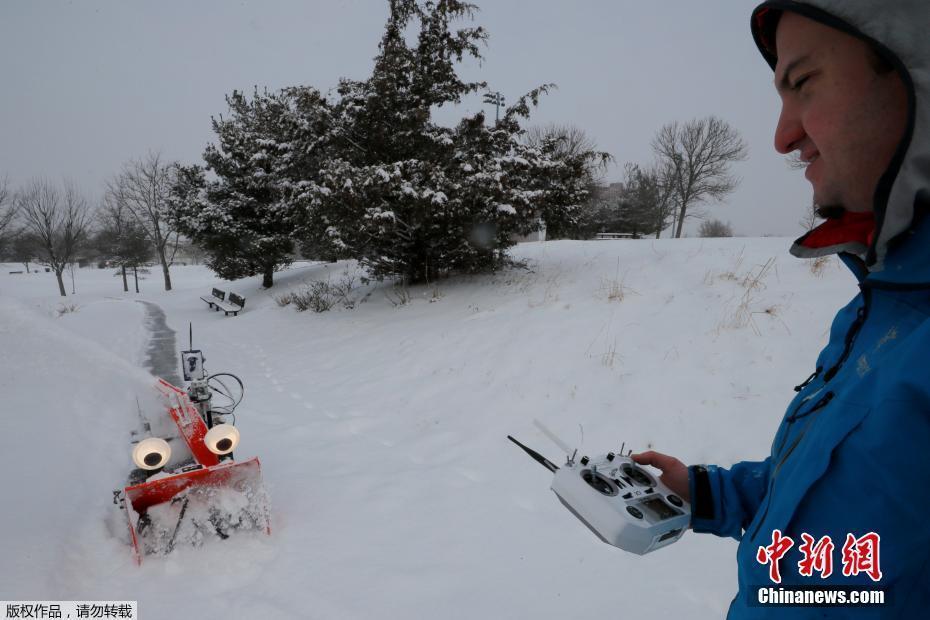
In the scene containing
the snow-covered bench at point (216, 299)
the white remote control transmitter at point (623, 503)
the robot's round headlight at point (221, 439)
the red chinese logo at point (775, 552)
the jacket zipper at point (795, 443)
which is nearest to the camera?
the red chinese logo at point (775, 552)

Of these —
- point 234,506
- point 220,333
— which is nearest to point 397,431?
point 234,506

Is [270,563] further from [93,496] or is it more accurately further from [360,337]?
[360,337]

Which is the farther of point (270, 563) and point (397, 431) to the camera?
point (397, 431)

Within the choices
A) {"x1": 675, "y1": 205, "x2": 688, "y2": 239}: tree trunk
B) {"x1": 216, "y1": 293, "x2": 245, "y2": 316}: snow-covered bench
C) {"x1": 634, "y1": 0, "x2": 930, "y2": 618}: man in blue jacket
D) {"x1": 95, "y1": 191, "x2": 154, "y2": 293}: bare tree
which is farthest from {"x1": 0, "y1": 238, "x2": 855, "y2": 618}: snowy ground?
{"x1": 95, "y1": 191, "x2": 154, "y2": 293}: bare tree

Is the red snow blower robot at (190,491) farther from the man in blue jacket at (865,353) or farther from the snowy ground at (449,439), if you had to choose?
the man in blue jacket at (865,353)

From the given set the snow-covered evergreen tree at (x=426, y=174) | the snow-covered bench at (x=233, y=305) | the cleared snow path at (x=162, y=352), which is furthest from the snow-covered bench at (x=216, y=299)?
the snow-covered evergreen tree at (x=426, y=174)

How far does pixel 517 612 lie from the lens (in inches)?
110

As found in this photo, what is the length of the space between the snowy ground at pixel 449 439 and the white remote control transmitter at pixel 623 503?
1.71 metres

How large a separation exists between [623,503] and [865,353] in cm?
85

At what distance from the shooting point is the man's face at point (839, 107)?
0.86 meters

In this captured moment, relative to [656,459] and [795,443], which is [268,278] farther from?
[795,443]

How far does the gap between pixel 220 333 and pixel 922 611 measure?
52.4ft

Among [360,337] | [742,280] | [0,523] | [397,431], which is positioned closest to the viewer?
[0,523]

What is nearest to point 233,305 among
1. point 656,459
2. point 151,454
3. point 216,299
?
point 216,299
